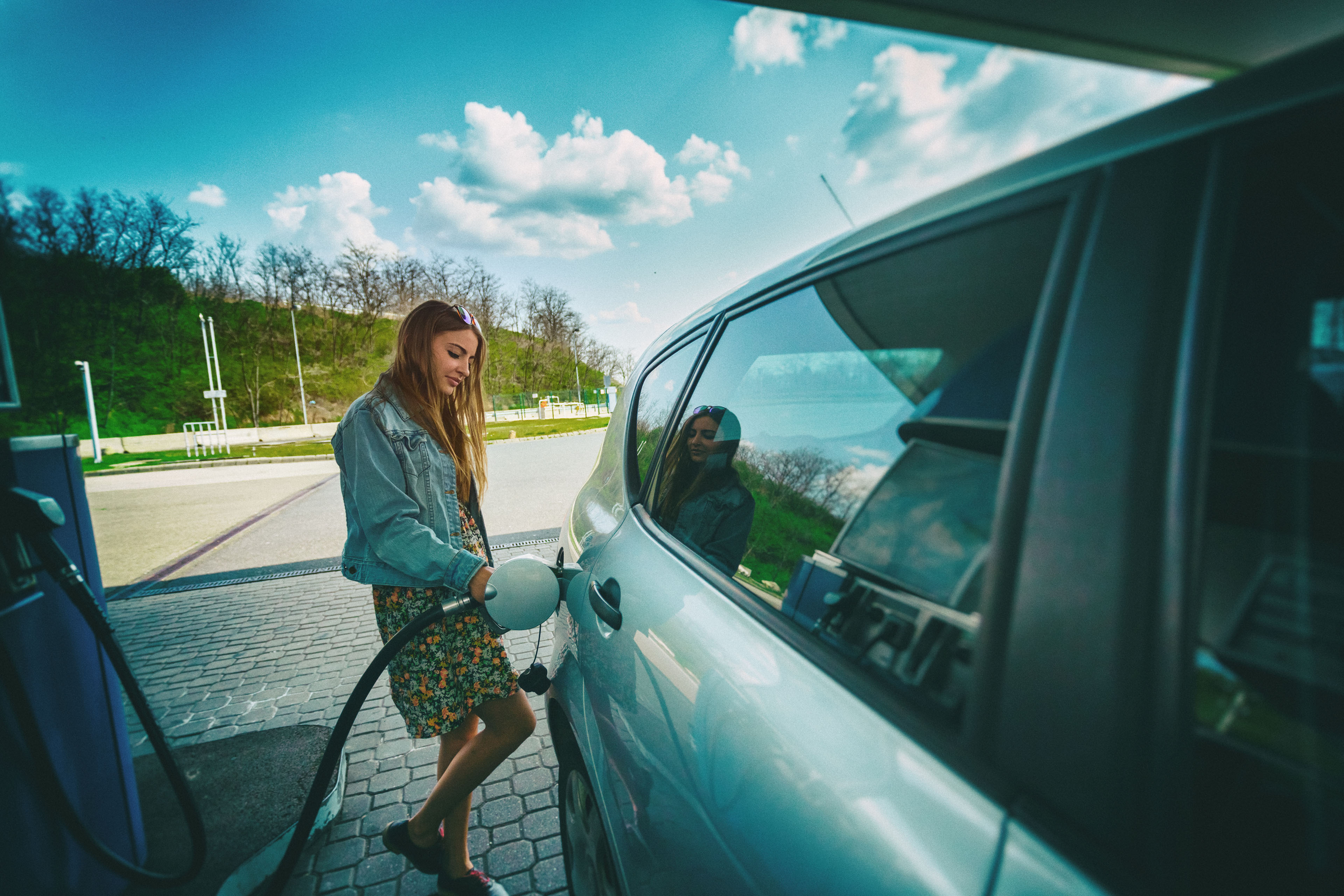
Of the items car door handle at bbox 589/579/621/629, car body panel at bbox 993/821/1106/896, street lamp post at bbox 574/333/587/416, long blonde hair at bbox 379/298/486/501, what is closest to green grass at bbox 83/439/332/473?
long blonde hair at bbox 379/298/486/501

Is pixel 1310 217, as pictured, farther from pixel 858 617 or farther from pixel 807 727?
pixel 807 727

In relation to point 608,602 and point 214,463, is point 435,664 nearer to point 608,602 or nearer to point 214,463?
point 608,602

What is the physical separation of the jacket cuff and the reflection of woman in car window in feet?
1.90

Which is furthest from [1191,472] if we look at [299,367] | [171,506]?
[299,367]

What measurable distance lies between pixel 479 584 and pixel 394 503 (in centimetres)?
36

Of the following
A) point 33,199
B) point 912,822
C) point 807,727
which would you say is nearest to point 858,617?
point 807,727

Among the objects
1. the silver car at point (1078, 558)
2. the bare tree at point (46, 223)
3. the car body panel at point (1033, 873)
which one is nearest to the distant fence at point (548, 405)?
the bare tree at point (46, 223)

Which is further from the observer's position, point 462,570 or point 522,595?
point 462,570

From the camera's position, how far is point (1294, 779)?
50 centimetres

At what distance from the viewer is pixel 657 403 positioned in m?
2.16

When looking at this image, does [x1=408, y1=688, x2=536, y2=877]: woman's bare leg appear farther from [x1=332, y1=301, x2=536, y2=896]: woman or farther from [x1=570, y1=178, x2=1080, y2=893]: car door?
[x1=570, y1=178, x2=1080, y2=893]: car door

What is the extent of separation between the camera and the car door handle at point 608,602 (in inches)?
60.9

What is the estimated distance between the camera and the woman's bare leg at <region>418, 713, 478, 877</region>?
6.72ft

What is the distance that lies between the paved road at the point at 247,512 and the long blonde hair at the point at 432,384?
5.61m
